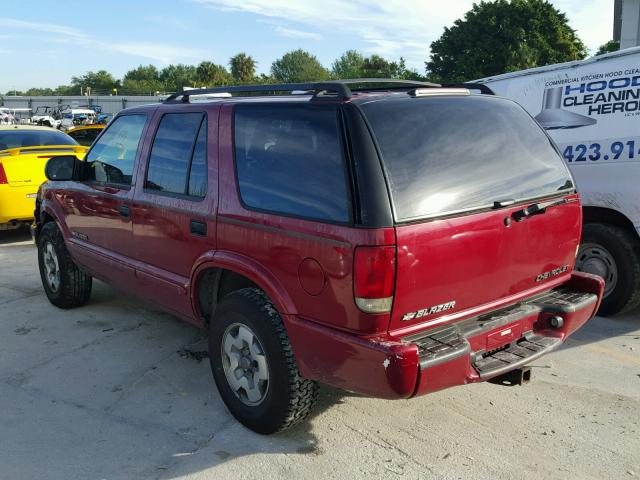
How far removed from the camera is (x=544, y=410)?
11.4 feet

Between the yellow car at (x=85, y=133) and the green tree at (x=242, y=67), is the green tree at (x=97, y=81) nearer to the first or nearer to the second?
the green tree at (x=242, y=67)

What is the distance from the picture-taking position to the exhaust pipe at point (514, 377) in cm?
306

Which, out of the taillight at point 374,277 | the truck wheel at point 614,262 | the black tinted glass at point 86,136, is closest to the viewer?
the taillight at point 374,277

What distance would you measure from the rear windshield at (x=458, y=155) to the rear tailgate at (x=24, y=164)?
276 inches

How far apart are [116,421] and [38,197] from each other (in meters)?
3.18

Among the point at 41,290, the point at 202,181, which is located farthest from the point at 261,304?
the point at 41,290

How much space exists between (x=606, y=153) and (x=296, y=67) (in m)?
103

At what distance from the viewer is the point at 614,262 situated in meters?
4.96

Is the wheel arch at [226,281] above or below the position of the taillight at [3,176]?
below

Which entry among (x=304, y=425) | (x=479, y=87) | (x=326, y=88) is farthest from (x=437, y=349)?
(x=479, y=87)

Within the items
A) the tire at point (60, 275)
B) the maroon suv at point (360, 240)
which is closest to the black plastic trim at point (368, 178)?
the maroon suv at point (360, 240)

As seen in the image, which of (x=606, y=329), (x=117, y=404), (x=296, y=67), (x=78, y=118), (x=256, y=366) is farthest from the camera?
(x=296, y=67)

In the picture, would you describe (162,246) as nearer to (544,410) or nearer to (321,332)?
(321,332)

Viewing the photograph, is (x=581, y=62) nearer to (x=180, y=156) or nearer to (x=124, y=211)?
(x=180, y=156)
